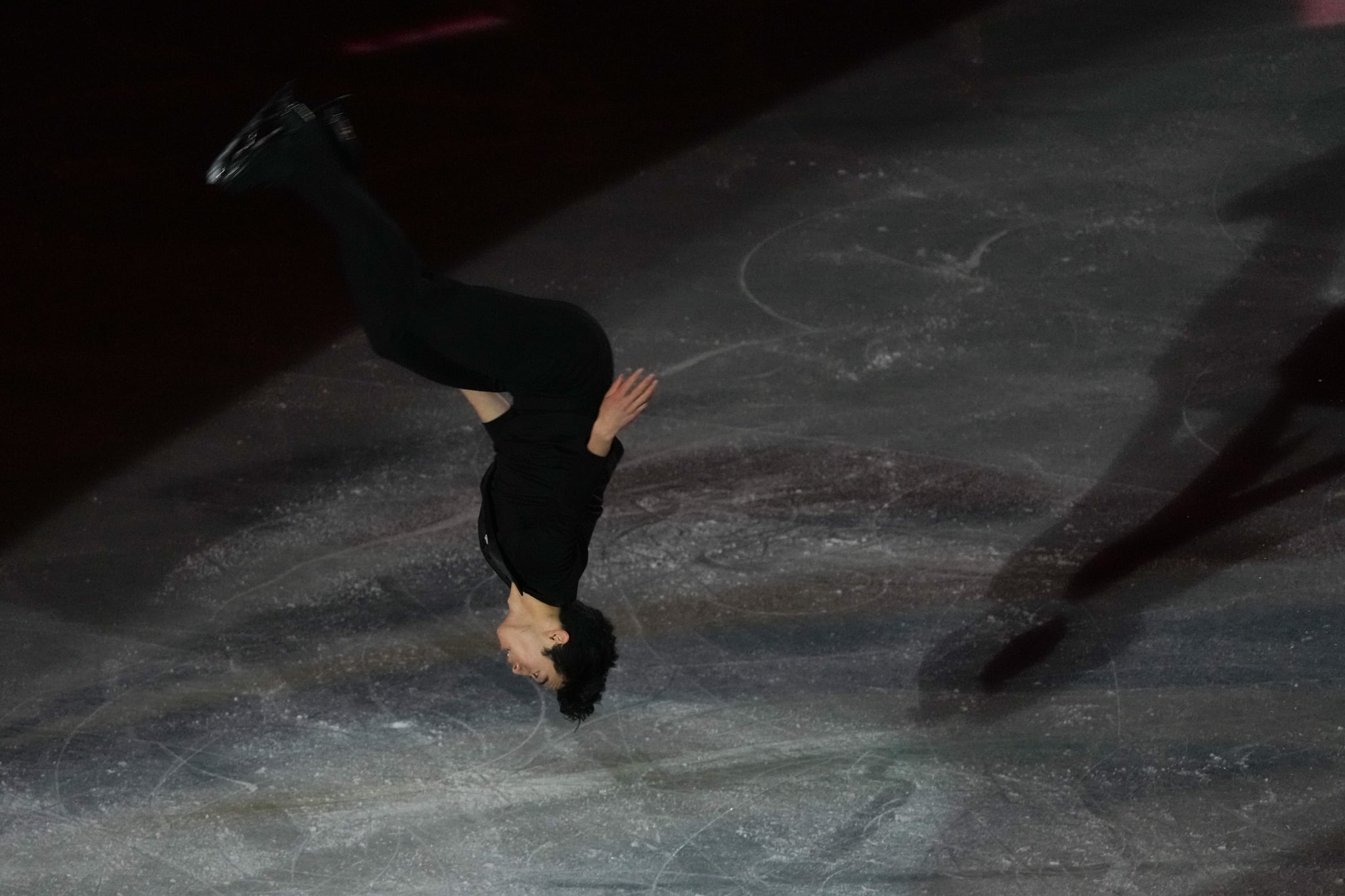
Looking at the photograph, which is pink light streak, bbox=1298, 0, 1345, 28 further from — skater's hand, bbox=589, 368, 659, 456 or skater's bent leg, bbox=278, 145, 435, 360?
skater's bent leg, bbox=278, 145, 435, 360

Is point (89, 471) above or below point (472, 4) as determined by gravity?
below

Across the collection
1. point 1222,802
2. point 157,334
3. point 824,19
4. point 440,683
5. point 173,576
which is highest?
point 824,19

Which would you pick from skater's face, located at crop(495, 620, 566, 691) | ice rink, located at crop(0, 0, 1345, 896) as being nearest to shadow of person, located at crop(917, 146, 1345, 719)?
ice rink, located at crop(0, 0, 1345, 896)

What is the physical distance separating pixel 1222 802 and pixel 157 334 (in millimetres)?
4745

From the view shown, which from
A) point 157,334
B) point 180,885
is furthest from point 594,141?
point 180,885

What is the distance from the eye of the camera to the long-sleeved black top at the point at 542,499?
4.23 m

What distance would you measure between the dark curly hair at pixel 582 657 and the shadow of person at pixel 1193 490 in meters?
1.26

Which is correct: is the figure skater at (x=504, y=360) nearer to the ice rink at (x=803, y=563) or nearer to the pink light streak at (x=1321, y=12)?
the ice rink at (x=803, y=563)

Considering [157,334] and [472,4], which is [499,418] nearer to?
[157,334]

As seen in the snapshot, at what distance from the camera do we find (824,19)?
27.3 feet

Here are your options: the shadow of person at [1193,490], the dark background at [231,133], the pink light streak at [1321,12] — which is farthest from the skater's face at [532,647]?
the pink light streak at [1321,12]

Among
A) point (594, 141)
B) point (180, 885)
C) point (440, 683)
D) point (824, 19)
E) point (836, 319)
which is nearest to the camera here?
point (180, 885)

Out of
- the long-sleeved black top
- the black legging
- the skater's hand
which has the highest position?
the black legging

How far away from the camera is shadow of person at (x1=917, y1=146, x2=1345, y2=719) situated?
5.53 metres
